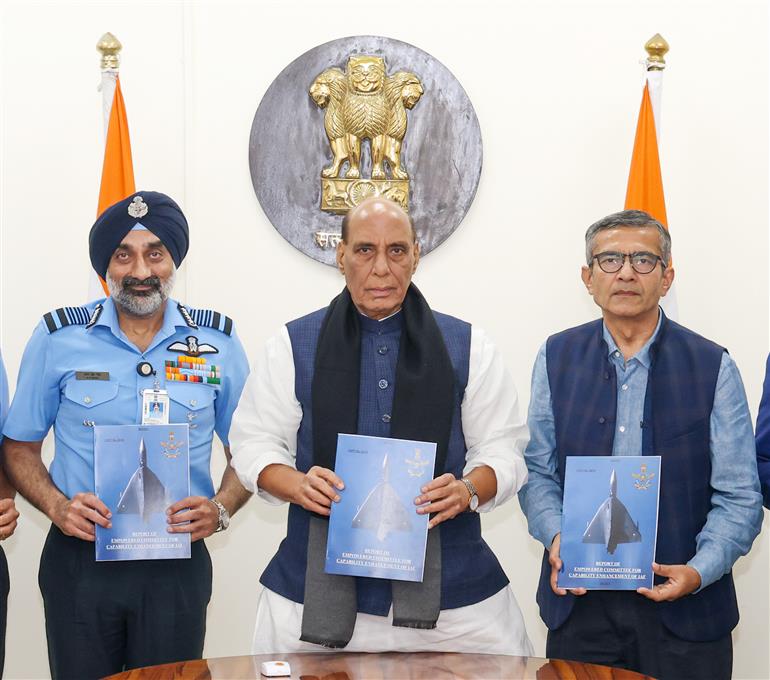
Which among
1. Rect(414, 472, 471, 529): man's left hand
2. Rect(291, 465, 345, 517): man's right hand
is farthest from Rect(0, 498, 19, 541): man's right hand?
Rect(414, 472, 471, 529): man's left hand

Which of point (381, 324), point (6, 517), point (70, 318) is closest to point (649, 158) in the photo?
point (381, 324)

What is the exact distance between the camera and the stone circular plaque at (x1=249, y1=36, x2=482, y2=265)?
4.71 meters

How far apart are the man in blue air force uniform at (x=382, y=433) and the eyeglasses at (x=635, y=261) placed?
1.37 feet

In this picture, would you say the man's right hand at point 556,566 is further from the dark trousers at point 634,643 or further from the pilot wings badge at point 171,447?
the pilot wings badge at point 171,447

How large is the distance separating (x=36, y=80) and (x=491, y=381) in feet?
9.50

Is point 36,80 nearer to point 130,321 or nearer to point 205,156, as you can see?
point 205,156

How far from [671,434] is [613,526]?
1.08ft

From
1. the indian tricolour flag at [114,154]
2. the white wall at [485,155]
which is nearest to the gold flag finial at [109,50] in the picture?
the indian tricolour flag at [114,154]

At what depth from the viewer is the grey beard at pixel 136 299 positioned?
3.17m

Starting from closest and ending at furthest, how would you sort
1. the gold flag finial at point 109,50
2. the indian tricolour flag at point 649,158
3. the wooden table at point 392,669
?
the wooden table at point 392,669
the gold flag finial at point 109,50
the indian tricolour flag at point 649,158

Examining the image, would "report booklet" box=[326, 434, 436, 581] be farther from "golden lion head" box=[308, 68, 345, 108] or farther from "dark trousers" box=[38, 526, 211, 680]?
"golden lion head" box=[308, 68, 345, 108]

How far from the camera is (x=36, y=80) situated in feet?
15.3

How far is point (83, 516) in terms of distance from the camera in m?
2.96

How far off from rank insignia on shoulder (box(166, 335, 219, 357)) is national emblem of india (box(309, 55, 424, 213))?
5.34ft
